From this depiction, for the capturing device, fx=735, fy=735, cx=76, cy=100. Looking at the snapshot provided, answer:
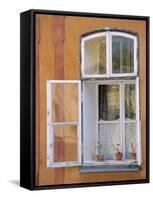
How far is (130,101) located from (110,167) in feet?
2.97

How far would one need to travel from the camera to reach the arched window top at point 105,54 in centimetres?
927

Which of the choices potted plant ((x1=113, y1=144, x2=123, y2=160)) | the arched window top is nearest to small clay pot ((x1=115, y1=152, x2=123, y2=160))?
potted plant ((x1=113, y1=144, x2=123, y2=160))

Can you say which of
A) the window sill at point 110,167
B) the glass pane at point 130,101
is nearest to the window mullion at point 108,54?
the glass pane at point 130,101

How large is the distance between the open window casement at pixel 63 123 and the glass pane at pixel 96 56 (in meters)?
0.31

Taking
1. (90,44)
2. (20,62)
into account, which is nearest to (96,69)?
(90,44)

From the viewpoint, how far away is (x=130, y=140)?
9641 mm

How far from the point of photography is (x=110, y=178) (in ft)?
31.0

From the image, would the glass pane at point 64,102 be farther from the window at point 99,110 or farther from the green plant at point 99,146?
the green plant at point 99,146

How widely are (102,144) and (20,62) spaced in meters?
1.51

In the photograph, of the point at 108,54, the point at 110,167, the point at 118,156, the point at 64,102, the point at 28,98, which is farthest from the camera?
the point at 118,156

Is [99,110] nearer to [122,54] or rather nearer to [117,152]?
[117,152]

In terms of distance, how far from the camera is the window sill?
925cm

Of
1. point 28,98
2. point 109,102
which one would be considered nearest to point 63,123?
point 28,98

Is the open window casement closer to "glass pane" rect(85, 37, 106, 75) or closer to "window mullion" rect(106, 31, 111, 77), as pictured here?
"glass pane" rect(85, 37, 106, 75)
